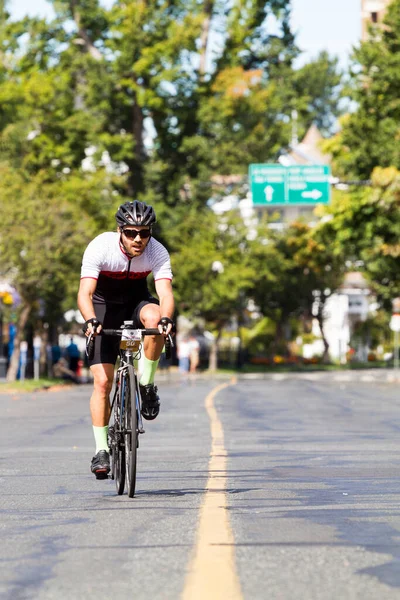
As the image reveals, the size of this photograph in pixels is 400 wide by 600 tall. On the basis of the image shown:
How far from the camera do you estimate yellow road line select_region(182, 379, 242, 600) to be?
17.1ft

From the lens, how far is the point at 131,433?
28.6 ft

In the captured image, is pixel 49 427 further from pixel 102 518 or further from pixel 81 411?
pixel 102 518

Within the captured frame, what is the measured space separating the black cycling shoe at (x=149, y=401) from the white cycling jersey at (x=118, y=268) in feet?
2.01

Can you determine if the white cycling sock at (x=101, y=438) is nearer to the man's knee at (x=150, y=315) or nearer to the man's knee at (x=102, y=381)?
the man's knee at (x=102, y=381)

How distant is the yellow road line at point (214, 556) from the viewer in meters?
5.21

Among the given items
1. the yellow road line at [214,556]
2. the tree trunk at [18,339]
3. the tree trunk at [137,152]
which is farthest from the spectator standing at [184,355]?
the yellow road line at [214,556]

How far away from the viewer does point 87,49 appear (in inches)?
2405

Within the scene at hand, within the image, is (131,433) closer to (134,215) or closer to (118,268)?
(118,268)

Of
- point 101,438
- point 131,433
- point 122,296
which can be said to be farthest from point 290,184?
point 131,433

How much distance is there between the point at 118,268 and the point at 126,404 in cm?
91

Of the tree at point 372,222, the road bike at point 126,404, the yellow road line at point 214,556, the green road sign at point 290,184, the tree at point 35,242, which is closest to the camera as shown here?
the yellow road line at point 214,556

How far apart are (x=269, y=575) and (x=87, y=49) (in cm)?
5708

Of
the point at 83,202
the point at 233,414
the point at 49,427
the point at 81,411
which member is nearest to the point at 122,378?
the point at 49,427

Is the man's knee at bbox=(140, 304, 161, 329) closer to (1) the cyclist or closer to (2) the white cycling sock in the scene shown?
(1) the cyclist
